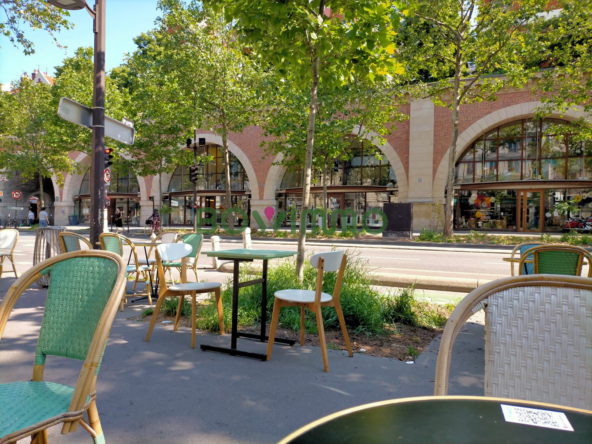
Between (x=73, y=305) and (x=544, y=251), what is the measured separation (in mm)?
4096

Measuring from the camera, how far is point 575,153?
986 inches

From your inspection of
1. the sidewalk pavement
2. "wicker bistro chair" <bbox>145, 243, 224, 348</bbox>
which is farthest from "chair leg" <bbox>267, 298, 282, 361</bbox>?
"wicker bistro chair" <bbox>145, 243, 224, 348</bbox>

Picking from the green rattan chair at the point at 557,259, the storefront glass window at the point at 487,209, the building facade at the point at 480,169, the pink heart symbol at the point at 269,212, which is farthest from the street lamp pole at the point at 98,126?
the pink heart symbol at the point at 269,212

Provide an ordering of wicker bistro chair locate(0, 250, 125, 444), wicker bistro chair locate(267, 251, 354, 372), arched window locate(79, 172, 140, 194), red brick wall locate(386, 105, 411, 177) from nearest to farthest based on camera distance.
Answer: wicker bistro chair locate(0, 250, 125, 444) → wicker bistro chair locate(267, 251, 354, 372) → red brick wall locate(386, 105, 411, 177) → arched window locate(79, 172, 140, 194)

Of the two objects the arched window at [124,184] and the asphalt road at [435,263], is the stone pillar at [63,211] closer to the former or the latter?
the arched window at [124,184]

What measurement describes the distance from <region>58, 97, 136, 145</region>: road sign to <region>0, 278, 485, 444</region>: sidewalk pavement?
275 cm

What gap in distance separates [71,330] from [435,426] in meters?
1.74

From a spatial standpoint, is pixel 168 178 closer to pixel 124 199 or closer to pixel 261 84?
pixel 124 199

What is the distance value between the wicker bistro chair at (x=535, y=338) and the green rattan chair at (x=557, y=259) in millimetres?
2730

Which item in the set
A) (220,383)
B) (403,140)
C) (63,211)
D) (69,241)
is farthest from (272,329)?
(63,211)

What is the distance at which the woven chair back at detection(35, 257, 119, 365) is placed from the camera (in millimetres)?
1996

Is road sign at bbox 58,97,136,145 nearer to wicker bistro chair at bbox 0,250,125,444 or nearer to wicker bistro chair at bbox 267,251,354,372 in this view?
wicker bistro chair at bbox 267,251,354,372

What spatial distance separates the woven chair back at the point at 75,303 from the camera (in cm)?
200

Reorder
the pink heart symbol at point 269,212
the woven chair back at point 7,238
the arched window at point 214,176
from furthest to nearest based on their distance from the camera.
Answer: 1. the arched window at point 214,176
2. the pink heart symbol at point 269,212
3. the woven chair back at point 7,238
